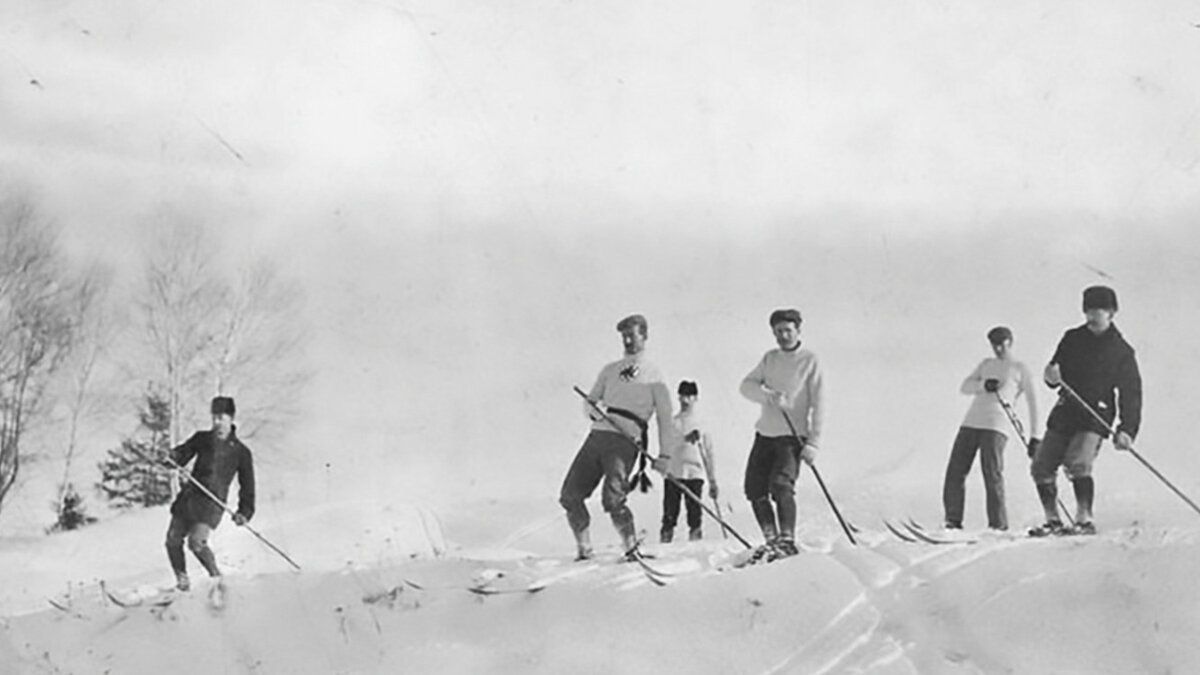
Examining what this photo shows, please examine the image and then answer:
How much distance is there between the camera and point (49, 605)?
360 inches

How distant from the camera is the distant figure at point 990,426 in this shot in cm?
965

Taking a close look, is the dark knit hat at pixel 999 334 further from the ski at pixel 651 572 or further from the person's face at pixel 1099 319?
the ski at pixel 651 572

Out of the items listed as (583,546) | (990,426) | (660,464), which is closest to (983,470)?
(990,426)

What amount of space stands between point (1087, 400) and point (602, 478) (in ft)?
10.1

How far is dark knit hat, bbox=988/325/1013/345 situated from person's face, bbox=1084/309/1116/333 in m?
1.42

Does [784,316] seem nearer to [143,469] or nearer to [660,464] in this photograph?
[660,464]

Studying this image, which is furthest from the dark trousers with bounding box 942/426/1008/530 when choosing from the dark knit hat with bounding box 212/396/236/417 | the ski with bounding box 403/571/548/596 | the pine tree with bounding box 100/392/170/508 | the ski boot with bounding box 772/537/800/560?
the pine tree with bounding box 100/392/170/508

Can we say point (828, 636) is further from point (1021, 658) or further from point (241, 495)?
point (241, 495)

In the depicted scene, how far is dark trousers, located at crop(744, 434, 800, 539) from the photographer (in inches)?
313

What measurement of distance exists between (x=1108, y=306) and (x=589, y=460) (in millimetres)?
3391

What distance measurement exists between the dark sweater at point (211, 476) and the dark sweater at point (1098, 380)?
5.48 metres

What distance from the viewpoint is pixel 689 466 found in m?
11.0

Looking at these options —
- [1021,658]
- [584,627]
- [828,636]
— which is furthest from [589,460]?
[1021,658]

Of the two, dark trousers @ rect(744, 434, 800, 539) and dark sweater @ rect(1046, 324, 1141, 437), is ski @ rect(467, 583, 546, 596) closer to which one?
dark trousers @ rect(744, 434, 800, 539)
